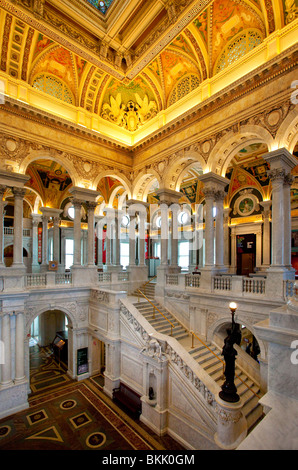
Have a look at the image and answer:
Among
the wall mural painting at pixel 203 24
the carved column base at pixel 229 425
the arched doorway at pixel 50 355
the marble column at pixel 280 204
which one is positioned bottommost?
the arched doorway at pixel 50 355

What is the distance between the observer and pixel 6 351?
10383 millimetres

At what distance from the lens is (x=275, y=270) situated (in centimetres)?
912

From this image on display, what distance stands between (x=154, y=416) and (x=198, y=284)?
18.4ft

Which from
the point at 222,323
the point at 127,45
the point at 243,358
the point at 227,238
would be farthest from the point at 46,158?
the point at 243,358

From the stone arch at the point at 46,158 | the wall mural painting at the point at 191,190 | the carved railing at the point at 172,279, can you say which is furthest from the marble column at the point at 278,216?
the wall mural painting at the point at 191,190

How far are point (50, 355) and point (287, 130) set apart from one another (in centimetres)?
1799

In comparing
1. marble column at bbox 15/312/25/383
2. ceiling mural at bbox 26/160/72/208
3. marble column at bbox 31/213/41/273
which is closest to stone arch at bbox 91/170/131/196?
ceiling mural at bbox 26/160/72/208

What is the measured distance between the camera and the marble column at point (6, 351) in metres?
10.3

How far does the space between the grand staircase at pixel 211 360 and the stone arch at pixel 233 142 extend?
24.4 feet

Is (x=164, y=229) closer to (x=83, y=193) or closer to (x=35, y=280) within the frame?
(x=83, y=193)

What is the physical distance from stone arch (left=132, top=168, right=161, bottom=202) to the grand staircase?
6938mm

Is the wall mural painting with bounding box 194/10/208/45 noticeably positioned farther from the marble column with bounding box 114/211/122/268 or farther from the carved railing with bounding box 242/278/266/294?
the marble column with bounding box 114/211/122/268

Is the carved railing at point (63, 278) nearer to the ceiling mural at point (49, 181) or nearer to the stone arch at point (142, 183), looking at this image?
the stone arch at point (142, 183)

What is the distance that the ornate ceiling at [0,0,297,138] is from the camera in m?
9.34
